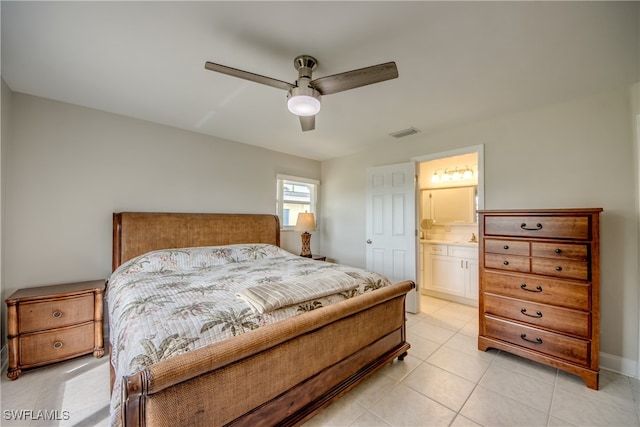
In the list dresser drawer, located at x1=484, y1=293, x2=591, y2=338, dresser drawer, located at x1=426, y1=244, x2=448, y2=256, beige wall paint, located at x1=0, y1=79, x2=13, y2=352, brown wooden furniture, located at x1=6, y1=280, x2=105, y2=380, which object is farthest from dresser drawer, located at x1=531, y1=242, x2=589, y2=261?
beige wall paint, located at x1=0, y1=79, x2=13, y2=352

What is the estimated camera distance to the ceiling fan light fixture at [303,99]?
174 cm

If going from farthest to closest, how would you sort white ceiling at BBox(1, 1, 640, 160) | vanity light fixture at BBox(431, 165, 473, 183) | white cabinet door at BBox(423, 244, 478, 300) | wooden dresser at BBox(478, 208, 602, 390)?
vanity light fixture at BBox(431, 165, 473, 183) < white cabinet door at BBox(423, 244, 478, 300) < wooden dresser at BBox(478, 208, 602, 390) < white ceiling at BBox(1, 1, 640, 160)

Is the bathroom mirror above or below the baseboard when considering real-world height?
above

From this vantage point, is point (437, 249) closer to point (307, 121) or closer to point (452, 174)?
point (452, 174)

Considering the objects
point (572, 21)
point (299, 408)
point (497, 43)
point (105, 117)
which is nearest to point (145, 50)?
point (105, 117)

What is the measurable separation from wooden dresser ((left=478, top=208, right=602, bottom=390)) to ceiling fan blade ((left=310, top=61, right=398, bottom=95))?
177 centimetres

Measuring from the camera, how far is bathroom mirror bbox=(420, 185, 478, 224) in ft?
14.0

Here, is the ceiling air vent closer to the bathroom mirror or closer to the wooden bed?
the bathroom mirror

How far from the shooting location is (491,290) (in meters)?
2.51

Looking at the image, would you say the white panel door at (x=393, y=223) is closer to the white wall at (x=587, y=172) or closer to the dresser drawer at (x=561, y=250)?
the white wall at (x=587, y=172)

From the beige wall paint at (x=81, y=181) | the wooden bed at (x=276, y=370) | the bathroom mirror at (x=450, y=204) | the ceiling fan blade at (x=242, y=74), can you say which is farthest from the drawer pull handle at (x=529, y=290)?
the beige wall paint at (x=81, y=181)

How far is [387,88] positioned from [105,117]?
3.01 metres

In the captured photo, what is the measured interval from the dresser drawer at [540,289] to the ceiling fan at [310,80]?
2.14 m

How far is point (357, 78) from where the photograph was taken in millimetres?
1640
